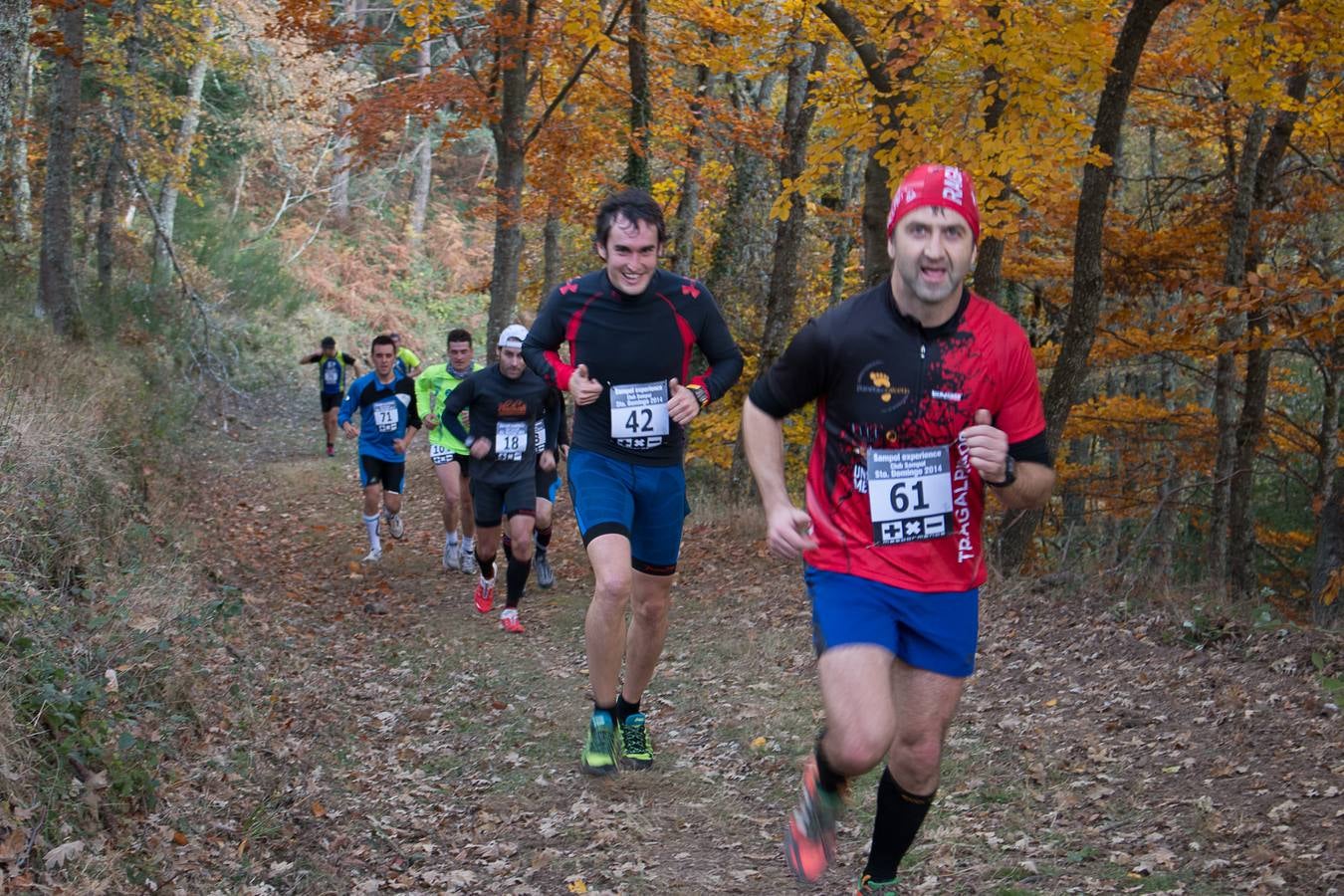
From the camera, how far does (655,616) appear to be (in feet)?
19.2

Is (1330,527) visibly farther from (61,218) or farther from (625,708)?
(61,218)

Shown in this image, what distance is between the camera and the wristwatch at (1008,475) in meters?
3.68

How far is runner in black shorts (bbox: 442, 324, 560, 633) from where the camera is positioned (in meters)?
9.82

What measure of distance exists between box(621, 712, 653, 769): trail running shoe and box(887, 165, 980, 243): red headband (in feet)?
10.6

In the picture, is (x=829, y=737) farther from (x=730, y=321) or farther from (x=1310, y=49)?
(x=730, y=321)

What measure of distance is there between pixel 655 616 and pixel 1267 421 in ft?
39.4

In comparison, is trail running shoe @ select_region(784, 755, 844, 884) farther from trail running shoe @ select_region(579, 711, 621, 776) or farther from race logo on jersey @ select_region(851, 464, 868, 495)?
trail running shoe @ select_region(579, 711, 621, 776)

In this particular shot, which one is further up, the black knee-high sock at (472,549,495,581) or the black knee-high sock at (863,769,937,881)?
the black knee-high sock at (863,769,937,881)

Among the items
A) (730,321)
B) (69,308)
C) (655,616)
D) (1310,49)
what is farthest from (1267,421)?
(69,308)

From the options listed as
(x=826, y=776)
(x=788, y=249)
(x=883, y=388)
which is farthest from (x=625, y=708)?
(x=788, y=249)

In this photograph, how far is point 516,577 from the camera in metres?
9.88

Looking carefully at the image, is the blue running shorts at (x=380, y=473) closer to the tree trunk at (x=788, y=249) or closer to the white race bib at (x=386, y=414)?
the white race bib at (x=386, y=414)

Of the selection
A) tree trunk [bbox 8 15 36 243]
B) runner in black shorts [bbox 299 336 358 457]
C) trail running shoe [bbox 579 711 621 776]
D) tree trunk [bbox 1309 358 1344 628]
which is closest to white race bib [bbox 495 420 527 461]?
trail running shoe [bbox 579 711 621 776]

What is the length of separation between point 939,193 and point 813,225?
58.5 ft
